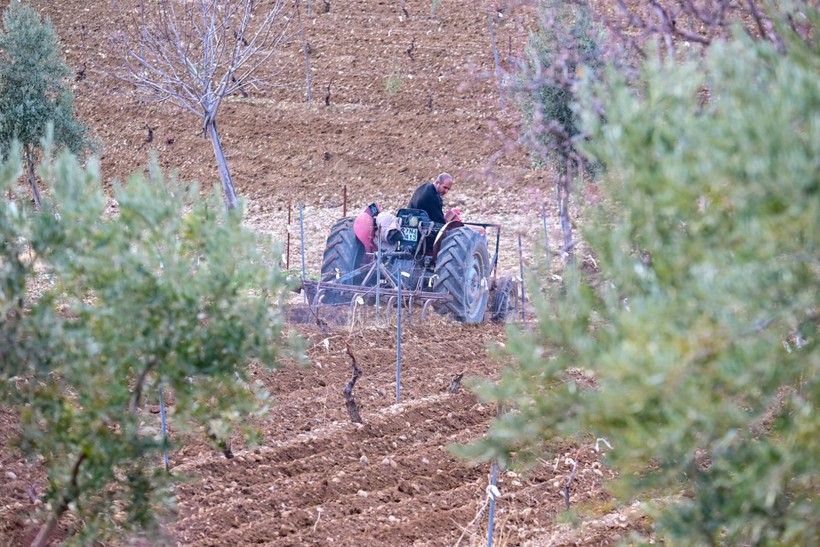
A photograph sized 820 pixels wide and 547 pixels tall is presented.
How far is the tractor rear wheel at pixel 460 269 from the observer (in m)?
11.1

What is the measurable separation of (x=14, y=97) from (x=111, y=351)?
1626cm

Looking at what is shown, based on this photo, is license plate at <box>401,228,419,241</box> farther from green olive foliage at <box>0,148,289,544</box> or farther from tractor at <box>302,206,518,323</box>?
green olive foliage at <box>0,148,289,544</box>

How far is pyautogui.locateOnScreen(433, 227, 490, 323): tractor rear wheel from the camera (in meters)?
11.1

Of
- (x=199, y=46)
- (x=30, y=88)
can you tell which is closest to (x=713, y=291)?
(x=30, y=88)

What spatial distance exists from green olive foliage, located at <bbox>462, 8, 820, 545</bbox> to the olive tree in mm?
16611

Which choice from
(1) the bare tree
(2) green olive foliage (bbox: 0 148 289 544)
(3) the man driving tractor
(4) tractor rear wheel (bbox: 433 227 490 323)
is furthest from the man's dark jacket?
(2) green olive foliage (bbox: 0 148 289 544)

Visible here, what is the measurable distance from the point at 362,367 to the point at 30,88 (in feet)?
37.3

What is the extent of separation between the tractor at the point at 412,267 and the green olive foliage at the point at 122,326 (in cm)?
721

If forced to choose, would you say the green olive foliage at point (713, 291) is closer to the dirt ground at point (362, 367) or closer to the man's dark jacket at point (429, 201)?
the dirt ground at point (362, 367)

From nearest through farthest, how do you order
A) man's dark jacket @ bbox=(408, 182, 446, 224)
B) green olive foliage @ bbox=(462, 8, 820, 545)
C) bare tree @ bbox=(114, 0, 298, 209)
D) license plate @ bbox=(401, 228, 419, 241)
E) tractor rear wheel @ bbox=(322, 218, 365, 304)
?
1. green olive foliage @ bbox=(462, 8, 820, 545)
2. license plate @ bbox=(401, 228, 419, 241)
3. man's dark jacket @ bbox=(408, 182, 446, 224)
4. tractor rear wheel @ bbox=(322, 218, 365, 304)
5. bare tree @ bbox=(114, 0, 298, 209)

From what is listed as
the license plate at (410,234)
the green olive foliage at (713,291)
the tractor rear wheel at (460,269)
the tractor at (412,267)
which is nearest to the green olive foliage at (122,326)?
the green olive foliage at (713,291)

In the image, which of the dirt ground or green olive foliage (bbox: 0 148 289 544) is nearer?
green olive foliage (bbox: 0 148 289 544)

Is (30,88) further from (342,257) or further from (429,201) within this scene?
(429,201)

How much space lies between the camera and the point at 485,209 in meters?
21.6
